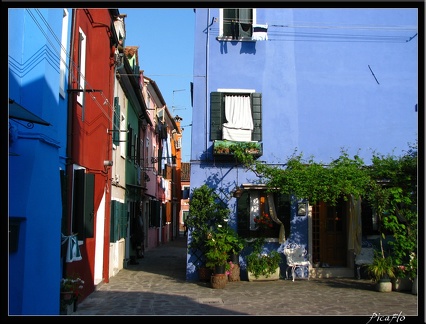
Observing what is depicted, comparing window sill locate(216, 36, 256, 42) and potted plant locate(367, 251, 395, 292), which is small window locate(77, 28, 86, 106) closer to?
window sill locate(216, 36, 256, 42)

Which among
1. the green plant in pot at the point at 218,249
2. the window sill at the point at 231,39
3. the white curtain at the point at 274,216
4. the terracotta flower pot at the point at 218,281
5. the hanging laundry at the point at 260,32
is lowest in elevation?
the terracotta flower pot at the point at 218,281

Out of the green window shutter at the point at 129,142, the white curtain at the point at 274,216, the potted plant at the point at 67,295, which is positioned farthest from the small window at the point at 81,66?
the green window shutter at the point at 129,142

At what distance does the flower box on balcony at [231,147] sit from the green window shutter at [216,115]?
17.7 inches

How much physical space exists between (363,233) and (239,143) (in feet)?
13.4

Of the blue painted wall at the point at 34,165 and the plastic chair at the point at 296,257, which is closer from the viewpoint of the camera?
the blue painted wall at the point at 34,165

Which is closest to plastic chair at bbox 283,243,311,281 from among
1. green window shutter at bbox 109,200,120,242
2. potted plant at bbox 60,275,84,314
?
green window shutter at bbox 109,200,120,242

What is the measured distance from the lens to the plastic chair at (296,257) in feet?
45.1

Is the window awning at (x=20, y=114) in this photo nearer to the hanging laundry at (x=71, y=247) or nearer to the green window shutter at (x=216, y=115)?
the hanging laundry at (x=71, y=247)

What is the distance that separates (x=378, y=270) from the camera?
1184cm

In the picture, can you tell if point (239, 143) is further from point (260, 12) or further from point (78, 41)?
point (78, 41)

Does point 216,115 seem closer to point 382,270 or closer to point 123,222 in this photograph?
point 123,222

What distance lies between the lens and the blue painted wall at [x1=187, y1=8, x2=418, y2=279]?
14453 mm

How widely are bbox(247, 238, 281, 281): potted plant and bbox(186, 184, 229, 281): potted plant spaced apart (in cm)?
106

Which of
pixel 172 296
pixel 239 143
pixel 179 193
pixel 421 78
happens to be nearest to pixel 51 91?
pixel 421 78
